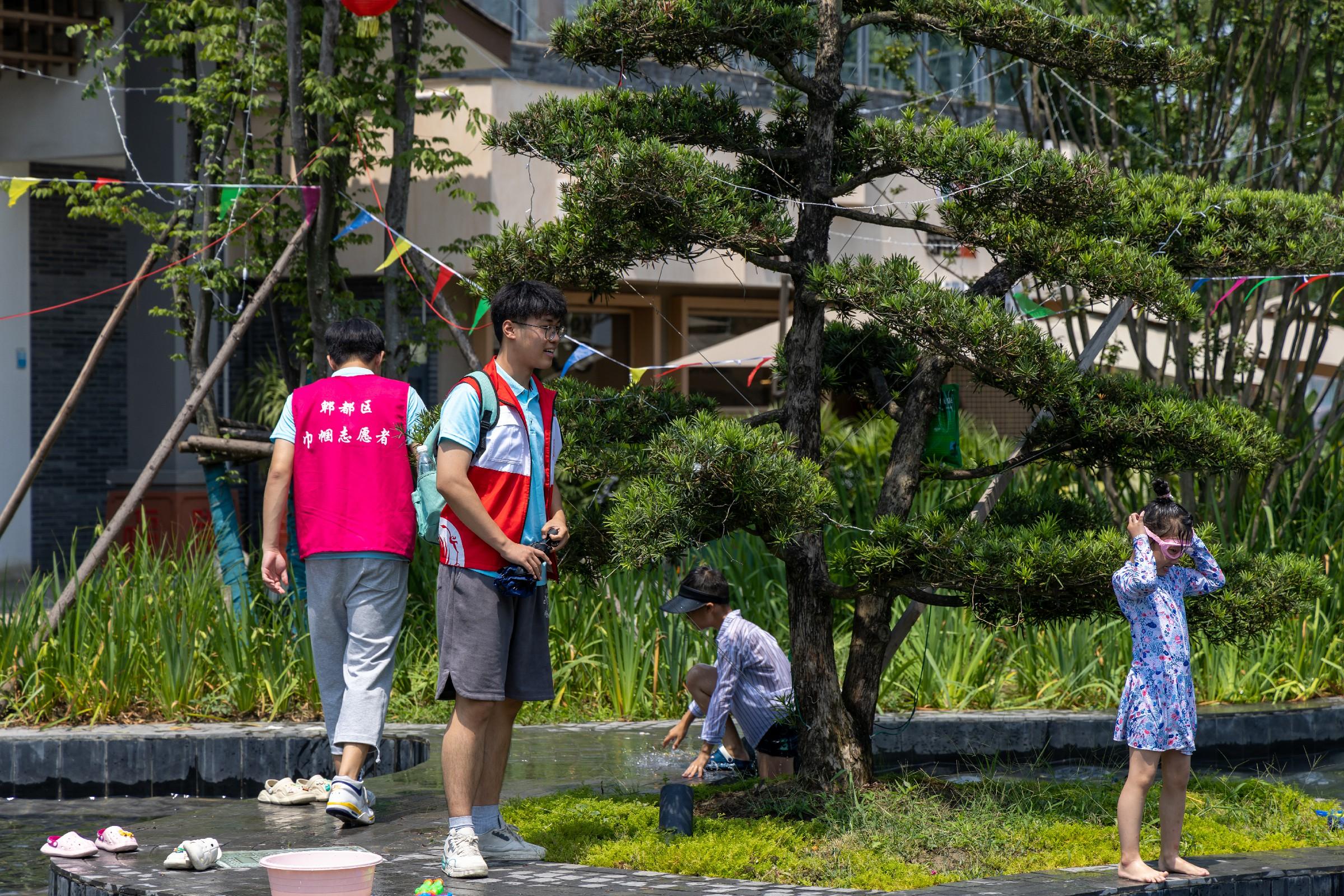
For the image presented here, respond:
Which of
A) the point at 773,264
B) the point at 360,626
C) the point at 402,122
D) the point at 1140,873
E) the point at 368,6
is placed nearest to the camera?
the point at 1140,873

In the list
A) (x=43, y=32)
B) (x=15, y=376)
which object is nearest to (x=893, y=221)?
(x=43, y=32)

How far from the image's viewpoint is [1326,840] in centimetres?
484

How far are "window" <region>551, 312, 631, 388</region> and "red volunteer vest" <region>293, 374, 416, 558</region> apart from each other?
1093 cm

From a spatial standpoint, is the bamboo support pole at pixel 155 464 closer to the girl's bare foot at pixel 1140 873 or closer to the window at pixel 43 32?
the window at pixel 43 32

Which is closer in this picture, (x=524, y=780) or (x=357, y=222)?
(x=524, y=780)

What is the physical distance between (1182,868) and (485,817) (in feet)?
6.77

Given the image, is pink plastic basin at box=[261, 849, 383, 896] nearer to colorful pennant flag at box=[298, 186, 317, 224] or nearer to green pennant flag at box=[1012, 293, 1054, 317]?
green pennant flag at box=[1012, 293, 1054, 317]

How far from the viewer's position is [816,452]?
511cm

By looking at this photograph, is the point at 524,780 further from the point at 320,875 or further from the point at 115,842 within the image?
the point at 320,875

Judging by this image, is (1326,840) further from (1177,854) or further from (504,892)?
(504,892)

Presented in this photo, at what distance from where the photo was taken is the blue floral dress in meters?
4.35

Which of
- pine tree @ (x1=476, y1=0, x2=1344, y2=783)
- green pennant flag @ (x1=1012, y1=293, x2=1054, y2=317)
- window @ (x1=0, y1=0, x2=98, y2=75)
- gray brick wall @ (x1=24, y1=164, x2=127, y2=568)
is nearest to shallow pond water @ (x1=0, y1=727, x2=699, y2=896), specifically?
pine tree @ (x1=476, y1=0, x2=1344, y2=783)

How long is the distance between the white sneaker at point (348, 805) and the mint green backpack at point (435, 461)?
0.96 meters

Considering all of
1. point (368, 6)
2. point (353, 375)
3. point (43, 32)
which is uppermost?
point (43, 32)
